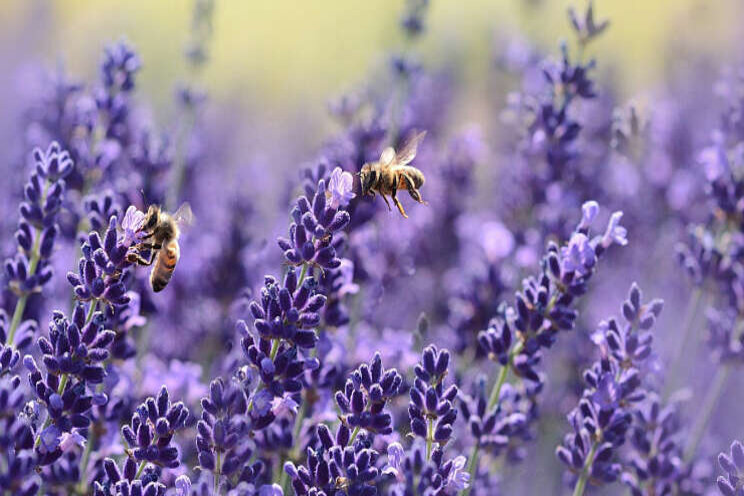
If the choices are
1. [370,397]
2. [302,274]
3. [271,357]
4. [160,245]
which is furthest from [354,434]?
[160,245]

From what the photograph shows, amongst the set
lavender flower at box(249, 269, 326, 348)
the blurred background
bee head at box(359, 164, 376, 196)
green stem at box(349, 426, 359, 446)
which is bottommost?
green stem at box(349, 426, 359, 446)

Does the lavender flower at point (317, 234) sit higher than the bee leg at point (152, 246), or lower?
lower

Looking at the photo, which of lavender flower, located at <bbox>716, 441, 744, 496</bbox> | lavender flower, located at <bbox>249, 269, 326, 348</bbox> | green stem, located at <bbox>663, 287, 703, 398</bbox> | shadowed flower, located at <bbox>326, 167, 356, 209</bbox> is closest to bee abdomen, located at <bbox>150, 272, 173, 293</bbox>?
lavender flower, located at <bbox>249, 269, 326, 348</bbox>

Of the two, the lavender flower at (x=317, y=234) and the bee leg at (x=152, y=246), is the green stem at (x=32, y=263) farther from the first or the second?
the lavender flower at (x=317, y=234)

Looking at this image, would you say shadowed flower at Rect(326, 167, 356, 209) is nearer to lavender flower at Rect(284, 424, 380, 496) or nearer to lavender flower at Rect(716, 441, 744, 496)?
lavender flower at Rect(284, 424, 380, 496)

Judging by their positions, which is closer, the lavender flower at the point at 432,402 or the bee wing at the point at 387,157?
the lavender flower at the point at 432,402

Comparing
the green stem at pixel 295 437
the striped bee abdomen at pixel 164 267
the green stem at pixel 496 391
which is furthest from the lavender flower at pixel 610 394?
the striped bee abdomen at pixel 164 267

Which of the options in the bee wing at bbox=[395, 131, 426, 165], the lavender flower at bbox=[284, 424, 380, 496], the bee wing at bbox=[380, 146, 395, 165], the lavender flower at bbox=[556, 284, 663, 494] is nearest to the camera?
the lavender flower at bbox=[284, 424, 380, 496]

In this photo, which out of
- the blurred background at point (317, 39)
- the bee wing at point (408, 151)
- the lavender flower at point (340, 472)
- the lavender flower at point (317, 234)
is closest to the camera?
the lavender flower at point (340, 472)

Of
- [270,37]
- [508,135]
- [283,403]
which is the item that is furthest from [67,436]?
[270,37]
